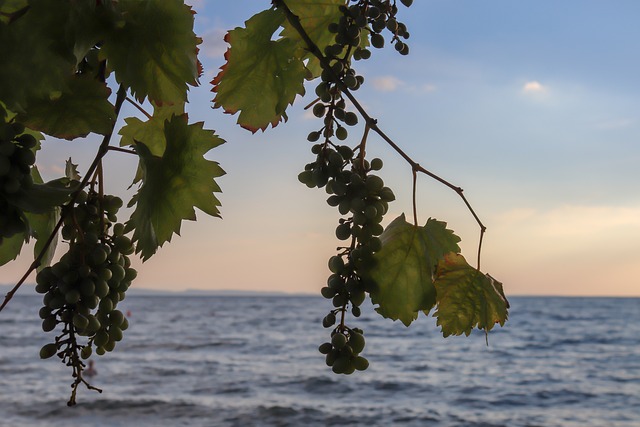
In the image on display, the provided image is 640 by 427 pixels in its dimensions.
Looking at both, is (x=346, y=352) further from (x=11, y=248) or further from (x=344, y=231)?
(x=11, y=248)

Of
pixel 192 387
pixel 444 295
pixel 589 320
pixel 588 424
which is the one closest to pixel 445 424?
pixel 588 424

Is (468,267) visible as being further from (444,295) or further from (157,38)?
(157,38)

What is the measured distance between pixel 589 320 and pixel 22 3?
32104mm

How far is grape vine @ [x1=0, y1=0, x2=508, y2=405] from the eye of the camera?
0.41 m

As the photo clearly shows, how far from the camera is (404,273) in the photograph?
21.1 inches

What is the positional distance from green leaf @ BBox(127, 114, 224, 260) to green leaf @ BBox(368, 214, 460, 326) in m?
0.14

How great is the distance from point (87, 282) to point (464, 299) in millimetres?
300

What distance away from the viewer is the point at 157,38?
47 centimetres

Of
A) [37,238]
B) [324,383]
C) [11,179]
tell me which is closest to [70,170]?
[37,238]

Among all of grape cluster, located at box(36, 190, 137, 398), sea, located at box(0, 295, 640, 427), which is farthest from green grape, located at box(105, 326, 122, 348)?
sea, located at box(0, 295, 640, 427)

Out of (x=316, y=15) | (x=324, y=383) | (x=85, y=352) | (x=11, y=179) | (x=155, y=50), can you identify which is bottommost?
(x=324, y=383)

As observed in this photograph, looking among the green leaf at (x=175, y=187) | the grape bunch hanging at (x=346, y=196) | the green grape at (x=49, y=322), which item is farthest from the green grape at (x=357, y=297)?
the green grape at (x=49, y=322)

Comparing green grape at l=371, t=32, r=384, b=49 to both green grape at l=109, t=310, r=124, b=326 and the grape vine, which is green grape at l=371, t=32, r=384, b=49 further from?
green grape at l=109, t=310, r=124, b=326

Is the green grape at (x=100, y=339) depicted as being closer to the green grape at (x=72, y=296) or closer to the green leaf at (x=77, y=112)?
the green grape at (x=72, y=296)
